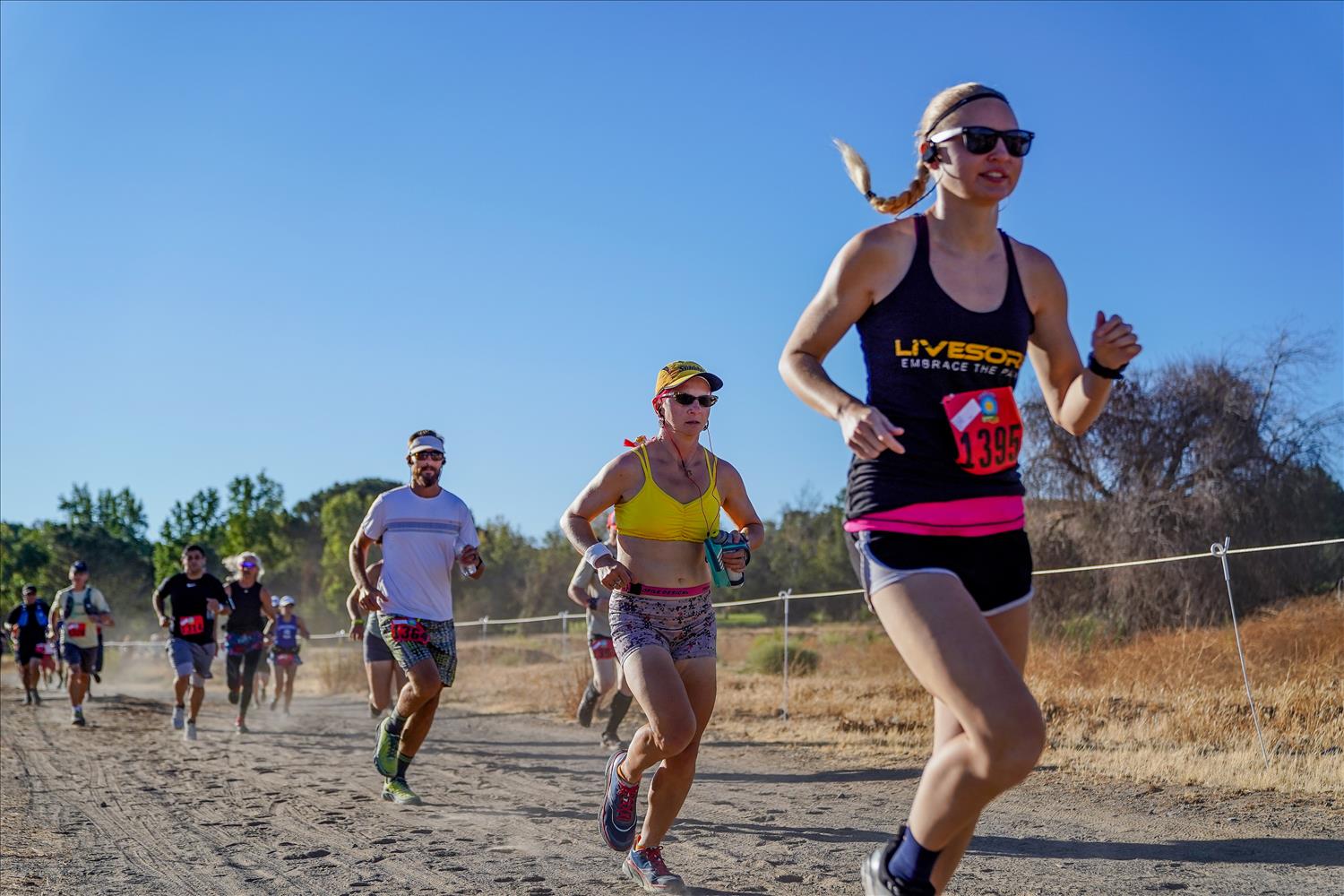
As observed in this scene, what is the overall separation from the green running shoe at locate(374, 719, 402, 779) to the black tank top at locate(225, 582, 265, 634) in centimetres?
814

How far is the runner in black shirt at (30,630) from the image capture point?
65.8 feet

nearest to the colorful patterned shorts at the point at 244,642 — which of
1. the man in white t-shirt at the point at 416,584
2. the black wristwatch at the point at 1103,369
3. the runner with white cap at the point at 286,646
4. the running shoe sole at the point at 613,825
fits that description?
the runner with white cap at the point at 286,646

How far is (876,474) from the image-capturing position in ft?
11.1

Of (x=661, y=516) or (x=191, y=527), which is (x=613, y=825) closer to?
(x=661, y=516)

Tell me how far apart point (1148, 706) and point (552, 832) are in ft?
19.7

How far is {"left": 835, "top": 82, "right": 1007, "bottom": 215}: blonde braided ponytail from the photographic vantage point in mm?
3576

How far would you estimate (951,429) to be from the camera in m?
3.33

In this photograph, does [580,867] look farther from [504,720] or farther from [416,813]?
[504,720]

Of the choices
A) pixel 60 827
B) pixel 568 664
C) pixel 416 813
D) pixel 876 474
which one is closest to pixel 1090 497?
pixel 568 664

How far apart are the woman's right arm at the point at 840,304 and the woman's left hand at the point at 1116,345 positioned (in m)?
0.56

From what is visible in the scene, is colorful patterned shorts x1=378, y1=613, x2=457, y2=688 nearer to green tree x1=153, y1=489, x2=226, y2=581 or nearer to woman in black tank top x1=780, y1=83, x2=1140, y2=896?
woman in black tank top x1=780, y1=83, x2=1140, y2=896

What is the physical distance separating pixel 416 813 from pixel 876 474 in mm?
5358

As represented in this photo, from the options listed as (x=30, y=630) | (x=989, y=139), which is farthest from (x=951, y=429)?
(x=30, y=630)

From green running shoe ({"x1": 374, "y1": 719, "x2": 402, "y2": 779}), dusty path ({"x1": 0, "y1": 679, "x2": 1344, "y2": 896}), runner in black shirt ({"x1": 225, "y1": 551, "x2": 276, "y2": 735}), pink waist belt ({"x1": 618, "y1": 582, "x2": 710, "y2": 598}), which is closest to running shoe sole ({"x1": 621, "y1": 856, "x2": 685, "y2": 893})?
dusty path ({"x1": 0, "y1": 679, "x2": 1344, "y2": 896})
